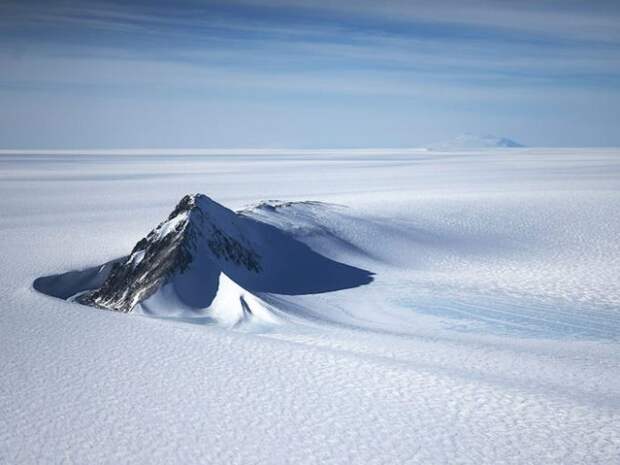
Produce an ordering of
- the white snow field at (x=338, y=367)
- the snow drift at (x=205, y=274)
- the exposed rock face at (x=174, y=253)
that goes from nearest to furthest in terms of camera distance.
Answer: the white snow field at (x=338, y=367) < the snow drift at (x=205, y=274) < the exposed rock face at (x=174, y=253)

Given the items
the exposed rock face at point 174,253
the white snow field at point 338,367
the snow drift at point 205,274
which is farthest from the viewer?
the exposed rock face at point 174,253

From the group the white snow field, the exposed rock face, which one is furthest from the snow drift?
the white snow field

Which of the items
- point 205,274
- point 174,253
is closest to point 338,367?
point 205,274

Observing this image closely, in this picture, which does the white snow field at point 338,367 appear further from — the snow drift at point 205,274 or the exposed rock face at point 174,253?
the exposed rock face at point 174,253

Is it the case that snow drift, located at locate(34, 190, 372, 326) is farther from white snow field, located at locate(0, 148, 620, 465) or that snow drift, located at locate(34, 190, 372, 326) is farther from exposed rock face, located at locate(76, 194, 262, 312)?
white snow field, located at locate(0, 148, 620, 465)

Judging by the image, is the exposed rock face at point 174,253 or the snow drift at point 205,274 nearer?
the snow drift at point 205,274

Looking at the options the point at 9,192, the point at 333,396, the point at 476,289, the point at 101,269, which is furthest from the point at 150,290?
the point at 9,192

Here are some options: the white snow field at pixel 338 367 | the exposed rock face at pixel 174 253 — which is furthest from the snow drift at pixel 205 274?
the white snow field at pixel 338 367
